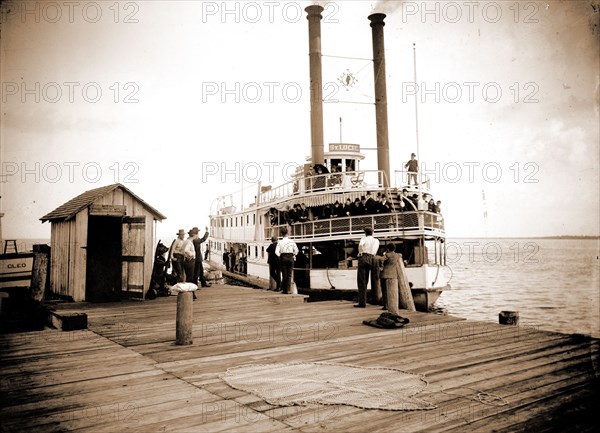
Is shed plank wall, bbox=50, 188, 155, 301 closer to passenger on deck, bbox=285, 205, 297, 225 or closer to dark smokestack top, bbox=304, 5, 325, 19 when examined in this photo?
passenger on deck, bbox=285, 205, 297, 225

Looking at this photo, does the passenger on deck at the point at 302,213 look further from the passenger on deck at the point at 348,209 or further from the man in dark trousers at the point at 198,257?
the man in dark trousers at the point at 198,257

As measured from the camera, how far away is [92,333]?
711 cm

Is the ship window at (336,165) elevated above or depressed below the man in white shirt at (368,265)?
above

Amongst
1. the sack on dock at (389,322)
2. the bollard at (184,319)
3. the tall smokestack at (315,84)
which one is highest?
the tall smokestack at (315,84)

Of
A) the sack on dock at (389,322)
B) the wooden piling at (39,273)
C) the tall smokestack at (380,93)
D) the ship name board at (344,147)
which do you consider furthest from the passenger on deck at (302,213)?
the sack on dock at (389,322)

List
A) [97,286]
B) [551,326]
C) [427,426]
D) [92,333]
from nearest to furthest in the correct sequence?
1. [427,426]
2. [92,333]
3. [97,286]
4. [551,326]

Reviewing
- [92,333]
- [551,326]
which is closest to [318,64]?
[551,326]

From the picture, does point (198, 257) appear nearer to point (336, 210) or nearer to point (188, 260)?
point (188, 260)

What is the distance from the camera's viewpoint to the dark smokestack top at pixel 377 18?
104ft

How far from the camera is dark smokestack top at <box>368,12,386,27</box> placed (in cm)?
3159

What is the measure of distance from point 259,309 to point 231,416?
6494mm

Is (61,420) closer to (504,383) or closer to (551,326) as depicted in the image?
(504,383)

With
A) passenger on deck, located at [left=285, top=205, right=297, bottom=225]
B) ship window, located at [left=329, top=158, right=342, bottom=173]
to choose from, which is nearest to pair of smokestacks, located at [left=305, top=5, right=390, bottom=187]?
ship window, located at [left=329, top=158, right=342, bottom=173]

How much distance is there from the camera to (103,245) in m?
12.1
